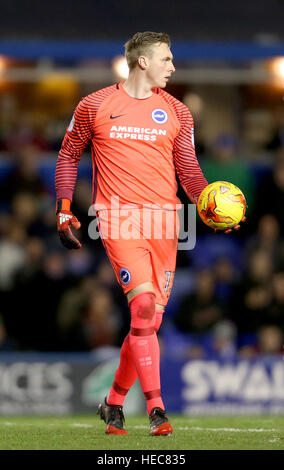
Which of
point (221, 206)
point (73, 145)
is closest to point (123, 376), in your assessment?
point (221, 206)

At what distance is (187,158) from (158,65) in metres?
0.65

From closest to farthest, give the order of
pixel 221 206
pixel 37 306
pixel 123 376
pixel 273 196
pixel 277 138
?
pixel 221 206 < pixel 123 376 < pixel 37 306 < pixel 273 196 < pixel 277 138

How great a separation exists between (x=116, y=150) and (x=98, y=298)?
18.1ft

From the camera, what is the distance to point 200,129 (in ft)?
47.5

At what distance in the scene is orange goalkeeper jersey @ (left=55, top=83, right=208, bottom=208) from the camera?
6855 mm

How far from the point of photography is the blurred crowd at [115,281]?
1223 centimetres

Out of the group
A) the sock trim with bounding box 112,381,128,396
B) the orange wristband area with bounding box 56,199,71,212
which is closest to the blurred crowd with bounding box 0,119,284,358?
the sock trim with bounding box 112,381,128,396

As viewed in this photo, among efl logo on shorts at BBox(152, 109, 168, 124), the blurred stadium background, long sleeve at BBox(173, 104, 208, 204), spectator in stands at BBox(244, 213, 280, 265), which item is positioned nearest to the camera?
efl logo on shorts at BBox(152, 109, 168, 124)

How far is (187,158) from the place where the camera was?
23.1 ft

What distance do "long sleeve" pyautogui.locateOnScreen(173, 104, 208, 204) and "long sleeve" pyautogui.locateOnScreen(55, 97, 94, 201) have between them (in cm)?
60

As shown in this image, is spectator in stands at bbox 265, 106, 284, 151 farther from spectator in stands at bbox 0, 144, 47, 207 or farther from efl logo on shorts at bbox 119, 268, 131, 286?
efl logo on shorts at bbox 119, 268, 131, 286

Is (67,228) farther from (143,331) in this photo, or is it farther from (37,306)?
(37,306)

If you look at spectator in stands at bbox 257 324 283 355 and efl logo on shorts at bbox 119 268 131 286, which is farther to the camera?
spectator in stands at bbox 257 324 283 355
